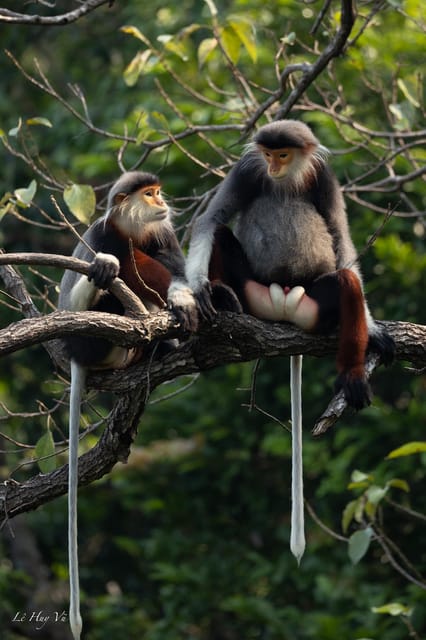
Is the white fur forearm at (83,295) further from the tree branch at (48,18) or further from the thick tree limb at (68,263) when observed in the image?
the tree branch at (48,18)

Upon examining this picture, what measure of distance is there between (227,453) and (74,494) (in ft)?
14.6

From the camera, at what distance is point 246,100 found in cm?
516

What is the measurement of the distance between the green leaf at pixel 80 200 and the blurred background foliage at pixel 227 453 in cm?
234

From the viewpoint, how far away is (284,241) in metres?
4.16

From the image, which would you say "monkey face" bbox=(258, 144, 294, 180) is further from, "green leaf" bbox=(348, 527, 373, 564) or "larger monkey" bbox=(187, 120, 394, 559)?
"green leaf" bbox=(348, 527, 373, 564)

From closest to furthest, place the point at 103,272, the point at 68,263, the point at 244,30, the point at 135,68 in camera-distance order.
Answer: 1. the point at 68,263
2. the point at 103,272
3. the point at 244,30
4. the point at 135,68

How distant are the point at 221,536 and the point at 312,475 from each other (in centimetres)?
105

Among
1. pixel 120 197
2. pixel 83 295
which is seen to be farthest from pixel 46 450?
pixel 120 197

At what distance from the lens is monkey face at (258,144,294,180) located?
4.06 metres

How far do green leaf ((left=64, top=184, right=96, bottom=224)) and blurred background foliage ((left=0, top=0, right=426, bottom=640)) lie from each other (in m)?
2.34

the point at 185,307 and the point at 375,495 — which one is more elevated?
the point at 185,307

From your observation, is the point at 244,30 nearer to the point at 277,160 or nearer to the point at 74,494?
the point at 277,160

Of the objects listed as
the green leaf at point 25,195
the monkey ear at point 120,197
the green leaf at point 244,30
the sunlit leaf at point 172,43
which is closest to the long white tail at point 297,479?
the monkey ear at point 120,197

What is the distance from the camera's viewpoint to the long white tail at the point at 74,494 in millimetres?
3443
